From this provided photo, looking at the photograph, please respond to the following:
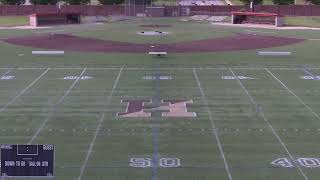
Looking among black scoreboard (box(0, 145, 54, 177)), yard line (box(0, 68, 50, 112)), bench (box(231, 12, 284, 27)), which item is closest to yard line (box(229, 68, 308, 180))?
black scoreboard (box(0, 145, 54, 177))

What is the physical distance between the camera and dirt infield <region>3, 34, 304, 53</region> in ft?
141

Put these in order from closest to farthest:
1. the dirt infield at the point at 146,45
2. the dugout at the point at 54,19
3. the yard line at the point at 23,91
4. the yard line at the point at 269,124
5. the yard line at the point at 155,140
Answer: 1. the yard line at the point at 155,140
2. the yard line at the point at 269,124
3. the yard line at the point at 23,91
4. the dirt infield at the point at 146,45
5. the dugout at the point at 54,19

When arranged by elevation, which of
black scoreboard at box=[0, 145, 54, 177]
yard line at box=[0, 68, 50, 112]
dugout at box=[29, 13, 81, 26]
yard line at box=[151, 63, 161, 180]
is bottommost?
yard line at box=[151, 63, 161, 180]

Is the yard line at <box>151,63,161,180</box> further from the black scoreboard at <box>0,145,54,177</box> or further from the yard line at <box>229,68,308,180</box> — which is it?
the black scoreboard at <box>0,145,54,177</box>

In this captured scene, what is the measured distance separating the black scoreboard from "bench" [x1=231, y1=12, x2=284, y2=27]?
58.0 meters

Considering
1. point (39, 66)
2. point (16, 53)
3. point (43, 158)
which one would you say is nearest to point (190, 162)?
point (43, 158)

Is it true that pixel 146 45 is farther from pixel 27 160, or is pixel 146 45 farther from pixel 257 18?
pixel 27 160

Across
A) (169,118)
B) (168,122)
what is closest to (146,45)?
(169,118)

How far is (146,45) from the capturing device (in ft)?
149

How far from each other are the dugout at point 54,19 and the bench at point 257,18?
1807 centimetres

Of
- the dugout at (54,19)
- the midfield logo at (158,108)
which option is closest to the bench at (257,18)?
the dugout at (54,19)

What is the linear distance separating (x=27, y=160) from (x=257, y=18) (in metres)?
62.2

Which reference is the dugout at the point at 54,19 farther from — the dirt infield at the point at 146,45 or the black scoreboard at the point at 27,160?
the black scoreboard at the point at 27,160

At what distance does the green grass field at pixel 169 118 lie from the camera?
51.2 ft
